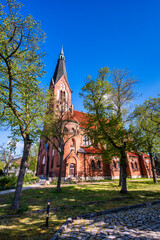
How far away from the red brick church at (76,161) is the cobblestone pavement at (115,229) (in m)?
14.4

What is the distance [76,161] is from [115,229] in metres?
21.2

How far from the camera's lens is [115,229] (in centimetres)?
437

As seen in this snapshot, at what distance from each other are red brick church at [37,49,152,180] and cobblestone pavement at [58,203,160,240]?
1440 cm

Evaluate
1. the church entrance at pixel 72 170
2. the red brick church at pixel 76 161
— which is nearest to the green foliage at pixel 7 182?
the red brick church at pixel 76 161

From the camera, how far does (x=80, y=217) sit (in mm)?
5562

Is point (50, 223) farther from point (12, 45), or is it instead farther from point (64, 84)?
point (64, 84)

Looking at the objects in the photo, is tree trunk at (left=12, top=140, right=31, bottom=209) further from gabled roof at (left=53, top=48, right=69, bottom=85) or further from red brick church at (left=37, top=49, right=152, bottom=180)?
gabled roof at (left=53, top=48, right=69, bottom=85)

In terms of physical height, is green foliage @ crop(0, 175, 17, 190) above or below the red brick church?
below

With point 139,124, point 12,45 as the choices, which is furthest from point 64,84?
point 12,45

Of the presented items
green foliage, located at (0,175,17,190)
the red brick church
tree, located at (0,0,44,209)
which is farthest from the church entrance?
tree, located at (0,0,44,209)

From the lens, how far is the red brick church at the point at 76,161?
79.5 feet

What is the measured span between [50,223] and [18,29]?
1005 cm

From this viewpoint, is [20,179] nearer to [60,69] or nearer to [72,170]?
[72,170]

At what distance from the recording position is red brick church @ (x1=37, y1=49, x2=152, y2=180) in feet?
79.5
